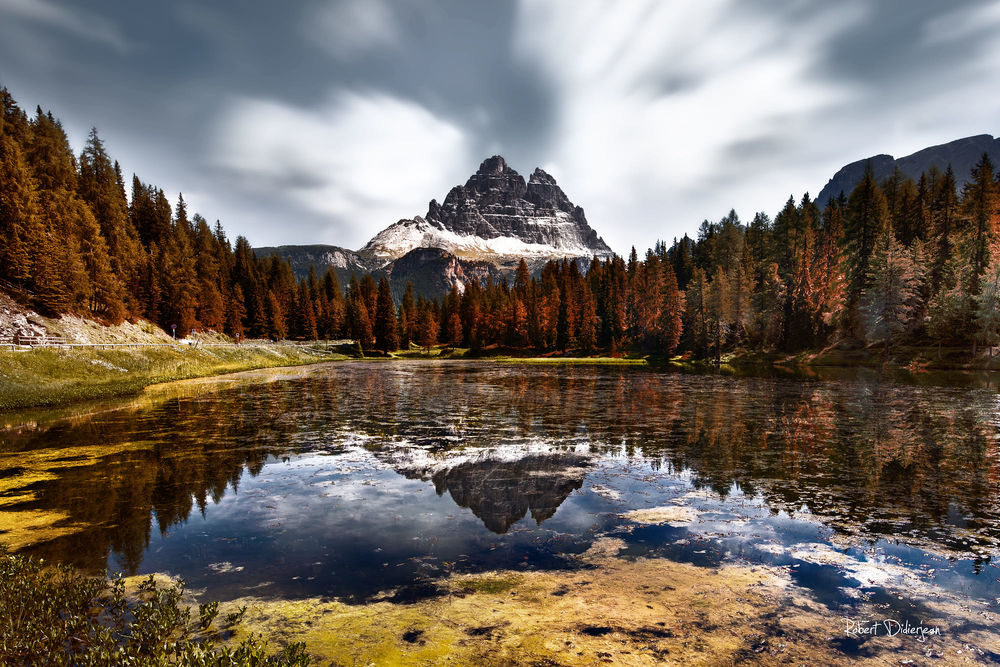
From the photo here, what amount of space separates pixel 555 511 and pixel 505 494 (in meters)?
1.84

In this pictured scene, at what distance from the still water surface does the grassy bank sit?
10418 mm

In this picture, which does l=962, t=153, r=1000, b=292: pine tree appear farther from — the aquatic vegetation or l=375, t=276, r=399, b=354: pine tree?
l=375, t=276, r=399, b=354: pine tree

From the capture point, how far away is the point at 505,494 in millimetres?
13742

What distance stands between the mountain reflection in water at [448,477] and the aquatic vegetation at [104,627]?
1.27m

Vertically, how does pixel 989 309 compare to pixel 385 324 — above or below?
below

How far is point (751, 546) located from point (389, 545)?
8.17 meters

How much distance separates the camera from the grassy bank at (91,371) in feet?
106

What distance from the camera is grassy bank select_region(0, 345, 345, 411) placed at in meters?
32.4

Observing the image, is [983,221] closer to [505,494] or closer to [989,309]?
[989,309]

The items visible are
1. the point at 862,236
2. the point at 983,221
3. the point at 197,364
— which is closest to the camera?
the point at 983,221

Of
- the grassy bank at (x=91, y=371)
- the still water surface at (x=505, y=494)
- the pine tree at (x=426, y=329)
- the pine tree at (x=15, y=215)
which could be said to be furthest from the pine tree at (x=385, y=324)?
the still water surface at (x=505, y=494)

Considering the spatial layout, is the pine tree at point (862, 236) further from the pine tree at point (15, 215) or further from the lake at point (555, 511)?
the pine tree at point (15, 215)

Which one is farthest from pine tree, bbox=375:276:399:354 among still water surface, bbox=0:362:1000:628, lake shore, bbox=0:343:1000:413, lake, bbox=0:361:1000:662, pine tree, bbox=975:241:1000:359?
pine tree, bbox=975:241:1000:359

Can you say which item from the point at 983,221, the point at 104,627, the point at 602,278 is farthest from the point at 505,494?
the point at 602,278
